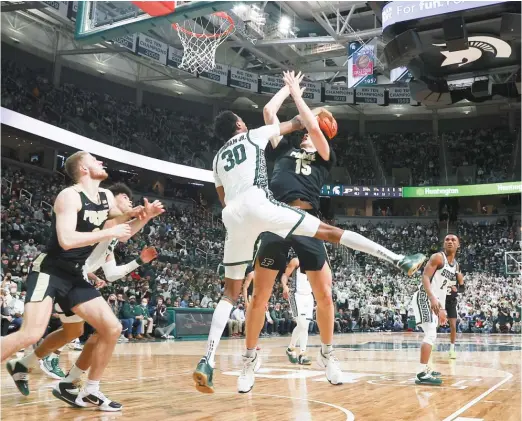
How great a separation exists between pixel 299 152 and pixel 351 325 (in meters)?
18.2

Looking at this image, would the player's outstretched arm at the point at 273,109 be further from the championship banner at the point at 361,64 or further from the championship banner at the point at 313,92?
the championship banner at the point at 313,92

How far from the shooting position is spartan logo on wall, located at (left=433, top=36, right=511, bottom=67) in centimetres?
771

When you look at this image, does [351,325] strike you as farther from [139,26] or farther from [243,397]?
[243,397]

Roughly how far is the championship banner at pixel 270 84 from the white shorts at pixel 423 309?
22.1m

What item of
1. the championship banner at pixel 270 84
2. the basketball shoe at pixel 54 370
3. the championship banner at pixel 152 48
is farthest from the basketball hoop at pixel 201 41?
the basketball shoe at pixel 54 370

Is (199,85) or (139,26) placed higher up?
(199,85)

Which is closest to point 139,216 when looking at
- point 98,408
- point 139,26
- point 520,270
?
point 98,408

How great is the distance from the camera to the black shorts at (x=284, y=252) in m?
4.35

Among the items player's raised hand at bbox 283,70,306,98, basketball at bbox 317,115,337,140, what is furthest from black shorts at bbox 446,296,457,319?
player's raised hand at bbox 283,70,306,98

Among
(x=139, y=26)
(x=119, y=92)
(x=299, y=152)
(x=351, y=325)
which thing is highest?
(x=119, y=92)

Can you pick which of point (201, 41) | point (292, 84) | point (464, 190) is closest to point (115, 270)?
point (292, 84)

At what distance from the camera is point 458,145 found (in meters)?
33.4

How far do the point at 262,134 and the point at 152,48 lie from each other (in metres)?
19.0

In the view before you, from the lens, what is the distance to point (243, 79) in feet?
86.1
